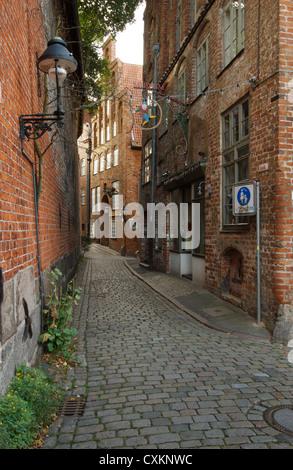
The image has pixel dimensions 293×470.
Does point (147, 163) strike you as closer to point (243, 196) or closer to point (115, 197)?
point (115, 197)

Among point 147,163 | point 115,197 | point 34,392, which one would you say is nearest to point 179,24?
point 147,163

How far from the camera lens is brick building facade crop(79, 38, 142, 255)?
2475cm

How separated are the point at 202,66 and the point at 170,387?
9.01m

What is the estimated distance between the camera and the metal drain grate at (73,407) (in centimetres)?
357

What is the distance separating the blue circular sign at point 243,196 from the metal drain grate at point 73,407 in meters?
4.29

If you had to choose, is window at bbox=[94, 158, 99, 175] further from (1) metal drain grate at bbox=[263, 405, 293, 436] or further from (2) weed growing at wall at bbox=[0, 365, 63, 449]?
(1) metal drain grate at bbox=[263, 405, 293, 436]

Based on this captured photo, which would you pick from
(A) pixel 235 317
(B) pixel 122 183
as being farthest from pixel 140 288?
(B) pixel 122 183

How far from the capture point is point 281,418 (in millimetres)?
3377

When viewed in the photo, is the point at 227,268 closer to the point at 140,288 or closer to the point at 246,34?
the point at 140,288

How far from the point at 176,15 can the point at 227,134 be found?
27.0ft

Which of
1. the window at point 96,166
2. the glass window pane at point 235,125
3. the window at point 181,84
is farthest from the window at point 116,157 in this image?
the glass window pane at point 235,125

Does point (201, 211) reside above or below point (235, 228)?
above

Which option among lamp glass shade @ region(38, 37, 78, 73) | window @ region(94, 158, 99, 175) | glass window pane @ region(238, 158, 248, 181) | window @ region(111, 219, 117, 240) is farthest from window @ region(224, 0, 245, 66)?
window @ region(94, 158, 99, 175)

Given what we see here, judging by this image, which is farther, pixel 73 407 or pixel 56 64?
pixel 56 64
